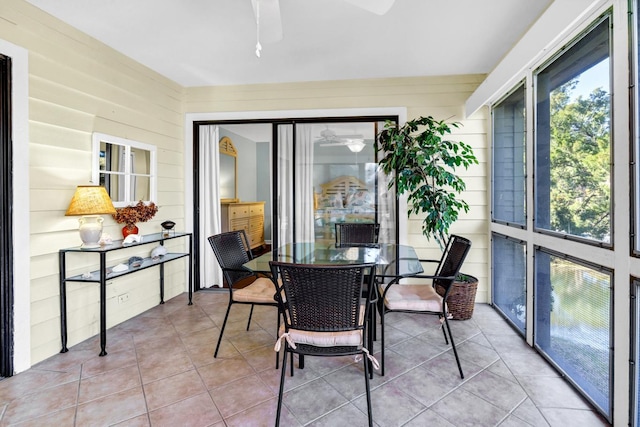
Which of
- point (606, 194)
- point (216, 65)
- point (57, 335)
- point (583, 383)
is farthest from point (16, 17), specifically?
point (583, 383)

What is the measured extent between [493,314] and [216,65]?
410cm

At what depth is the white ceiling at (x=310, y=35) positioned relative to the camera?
8.24 ft

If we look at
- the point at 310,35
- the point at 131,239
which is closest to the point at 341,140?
the point at 310,35

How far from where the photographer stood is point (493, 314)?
3.41 m

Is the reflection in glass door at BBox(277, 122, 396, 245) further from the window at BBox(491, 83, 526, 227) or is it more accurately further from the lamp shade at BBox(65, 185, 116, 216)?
the lamp shade at BBox(65, 185, 116, 216)

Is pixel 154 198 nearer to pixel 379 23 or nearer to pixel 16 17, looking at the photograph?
pixel 16 17

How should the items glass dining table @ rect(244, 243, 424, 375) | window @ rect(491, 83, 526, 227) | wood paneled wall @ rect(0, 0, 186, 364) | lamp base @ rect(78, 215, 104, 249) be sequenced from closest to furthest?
1. glass dining table @ rect(244, 243, 424, 375)
2. wood paneled wall @ rect(0, 0, 186, 364)
3. lamp base @ rect(78, 215, 104, 249)
4. window @ rect(491, 83, 526, 227)

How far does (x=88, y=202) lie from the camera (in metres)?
2.57

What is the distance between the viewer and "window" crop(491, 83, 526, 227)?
114 inches

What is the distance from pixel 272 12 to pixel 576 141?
83.8 inches

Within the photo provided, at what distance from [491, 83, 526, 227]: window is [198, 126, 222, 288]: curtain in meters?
3.50

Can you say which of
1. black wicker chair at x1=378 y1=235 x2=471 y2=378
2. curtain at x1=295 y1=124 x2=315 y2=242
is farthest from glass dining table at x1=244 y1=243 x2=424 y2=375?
curtain at x1=295 y1=124 x2=315 y2=242

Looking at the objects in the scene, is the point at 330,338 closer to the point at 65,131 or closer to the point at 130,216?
the point at 130,216

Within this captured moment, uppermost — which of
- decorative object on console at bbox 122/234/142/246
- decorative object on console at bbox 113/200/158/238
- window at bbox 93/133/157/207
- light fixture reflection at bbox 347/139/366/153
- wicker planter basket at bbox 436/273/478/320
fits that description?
light fixture reflection at bbox 347/139/366/153
